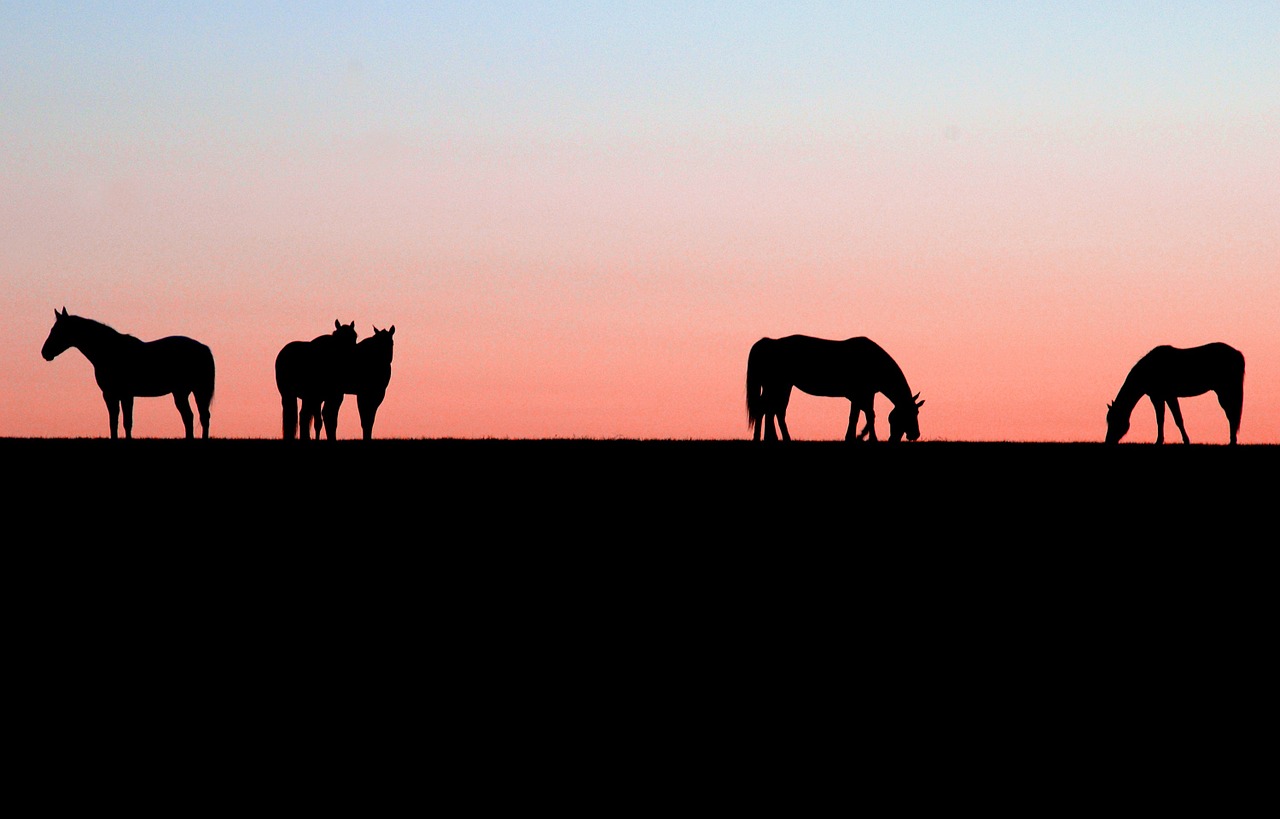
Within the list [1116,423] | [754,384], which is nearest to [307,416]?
[754,384]

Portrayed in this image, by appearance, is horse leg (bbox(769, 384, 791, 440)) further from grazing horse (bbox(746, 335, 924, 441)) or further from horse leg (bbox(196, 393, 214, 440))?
horse leg (bbox(196, 393, 214, 440))

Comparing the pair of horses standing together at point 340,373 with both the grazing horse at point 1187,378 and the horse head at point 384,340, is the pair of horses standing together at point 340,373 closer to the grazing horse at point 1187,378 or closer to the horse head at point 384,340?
the horse head at point 384,340

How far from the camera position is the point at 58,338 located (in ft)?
81.5

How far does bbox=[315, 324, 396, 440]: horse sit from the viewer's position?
23141 mm

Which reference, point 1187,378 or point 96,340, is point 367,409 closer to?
point 96,340

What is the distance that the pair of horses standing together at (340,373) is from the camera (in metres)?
23.1

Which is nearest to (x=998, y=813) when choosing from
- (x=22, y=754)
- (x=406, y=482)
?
(x=22, y=754)

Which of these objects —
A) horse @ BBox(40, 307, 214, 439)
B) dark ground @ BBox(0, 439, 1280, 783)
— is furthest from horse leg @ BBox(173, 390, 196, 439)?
dark ground @ BBox(0, 439, 1280, 783)

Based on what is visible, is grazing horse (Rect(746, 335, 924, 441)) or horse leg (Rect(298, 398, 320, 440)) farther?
grazing horse (Rect(746, 335, 924, 441))

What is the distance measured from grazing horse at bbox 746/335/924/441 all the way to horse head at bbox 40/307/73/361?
455 inches

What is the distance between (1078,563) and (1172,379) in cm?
1872

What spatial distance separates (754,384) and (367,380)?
7324 mm

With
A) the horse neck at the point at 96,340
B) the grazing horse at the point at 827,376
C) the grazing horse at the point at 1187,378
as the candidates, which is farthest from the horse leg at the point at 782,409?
the horse neck at the point at 96,340

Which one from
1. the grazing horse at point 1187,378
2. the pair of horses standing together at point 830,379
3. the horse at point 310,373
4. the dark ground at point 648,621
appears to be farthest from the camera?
the grazing horse at point 1187,378
